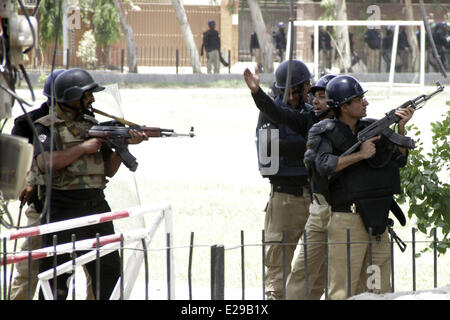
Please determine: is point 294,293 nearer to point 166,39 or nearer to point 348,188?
point 348,188

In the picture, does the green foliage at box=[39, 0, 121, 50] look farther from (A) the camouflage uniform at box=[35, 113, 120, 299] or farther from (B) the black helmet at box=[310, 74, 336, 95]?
(A) the camouflage uniform at box=[35, 113, 120, 299]

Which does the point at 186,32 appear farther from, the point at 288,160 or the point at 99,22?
the point at 288,160

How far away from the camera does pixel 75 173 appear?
229 inches

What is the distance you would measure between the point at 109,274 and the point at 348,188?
156 centimetres

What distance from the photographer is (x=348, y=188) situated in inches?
212

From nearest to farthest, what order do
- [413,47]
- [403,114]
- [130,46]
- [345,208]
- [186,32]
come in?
[345,208] < [403,114] < [186,32] < [130,46] < [413,47]

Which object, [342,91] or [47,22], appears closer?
[342,91]

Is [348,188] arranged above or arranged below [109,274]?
above

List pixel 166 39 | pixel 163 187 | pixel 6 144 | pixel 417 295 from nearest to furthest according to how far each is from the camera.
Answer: pixel 6 144 → pixel 417 295 → pixel 163 187 → pixel 166 39

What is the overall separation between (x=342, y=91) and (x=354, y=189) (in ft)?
1.86

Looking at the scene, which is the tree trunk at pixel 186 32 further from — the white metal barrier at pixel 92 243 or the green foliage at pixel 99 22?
the white metal barrier at pixel 92 243

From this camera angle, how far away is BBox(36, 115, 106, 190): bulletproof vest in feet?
19.1

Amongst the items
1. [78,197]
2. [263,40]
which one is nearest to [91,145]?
[78,197]
